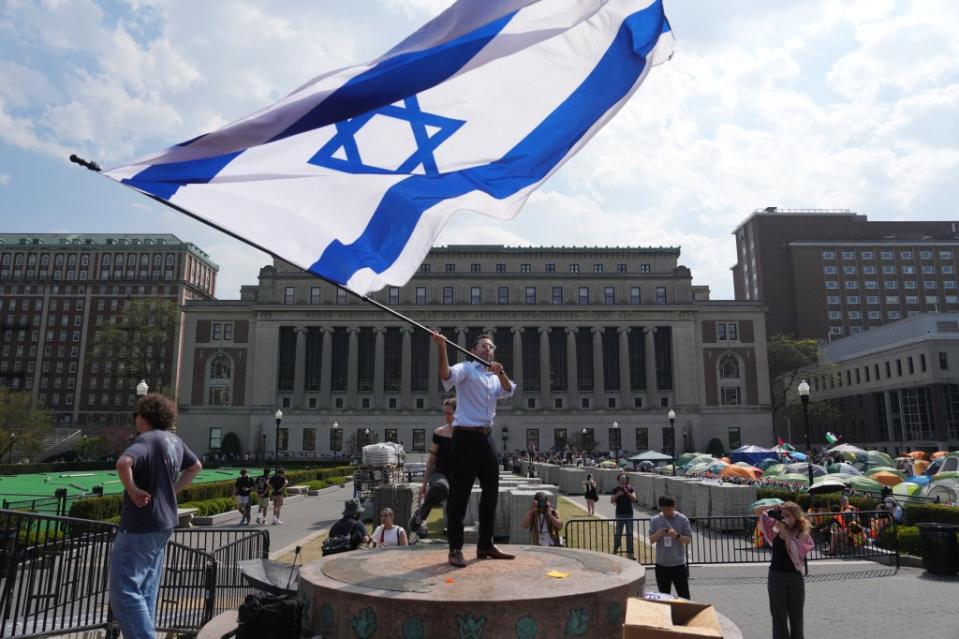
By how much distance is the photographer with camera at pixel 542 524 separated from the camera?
13.8 meters

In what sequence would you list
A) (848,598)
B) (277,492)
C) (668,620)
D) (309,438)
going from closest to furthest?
(668,620) → (848,598) → (277,492) → (309,438)

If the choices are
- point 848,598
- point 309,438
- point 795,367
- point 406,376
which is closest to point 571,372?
point 406,376

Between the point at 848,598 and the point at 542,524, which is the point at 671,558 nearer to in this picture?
the point at 542,524

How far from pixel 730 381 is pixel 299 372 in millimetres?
57925

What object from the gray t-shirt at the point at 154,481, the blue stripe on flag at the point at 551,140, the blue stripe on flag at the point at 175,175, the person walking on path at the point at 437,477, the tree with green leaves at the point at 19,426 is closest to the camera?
the gray t-shirt at the point at 154,481

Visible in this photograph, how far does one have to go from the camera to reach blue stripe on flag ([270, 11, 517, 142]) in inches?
271

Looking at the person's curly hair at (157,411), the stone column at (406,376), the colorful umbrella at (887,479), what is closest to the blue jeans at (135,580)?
the person's curly hair at (157,411)

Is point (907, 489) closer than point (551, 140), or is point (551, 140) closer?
point (551, 140)

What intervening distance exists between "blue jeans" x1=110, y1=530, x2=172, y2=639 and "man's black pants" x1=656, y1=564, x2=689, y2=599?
746 cm

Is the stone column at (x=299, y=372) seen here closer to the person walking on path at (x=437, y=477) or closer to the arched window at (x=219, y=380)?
the arched window at (x=219, y=380)

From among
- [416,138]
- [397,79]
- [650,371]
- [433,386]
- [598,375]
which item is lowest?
[416,138]

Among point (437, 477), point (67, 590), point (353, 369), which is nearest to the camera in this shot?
point (67, 590)

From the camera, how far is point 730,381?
91.6 meters

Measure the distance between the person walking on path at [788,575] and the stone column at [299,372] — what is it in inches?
3437
